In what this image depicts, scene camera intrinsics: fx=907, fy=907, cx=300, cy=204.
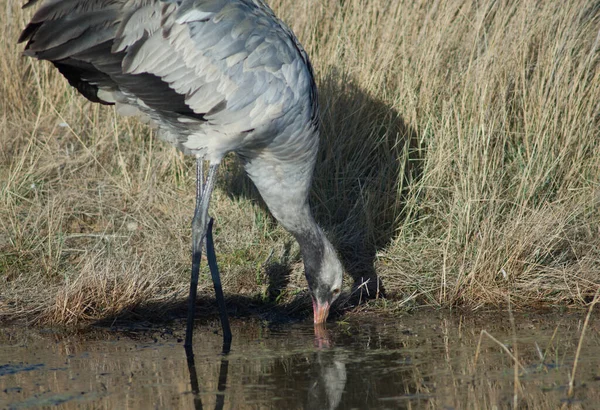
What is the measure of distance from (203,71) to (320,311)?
1.77 metres

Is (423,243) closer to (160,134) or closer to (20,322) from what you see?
(160,134)

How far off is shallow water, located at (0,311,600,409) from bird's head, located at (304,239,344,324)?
0.13 metres

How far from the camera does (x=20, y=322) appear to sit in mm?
6004

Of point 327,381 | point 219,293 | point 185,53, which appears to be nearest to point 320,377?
point 327,381

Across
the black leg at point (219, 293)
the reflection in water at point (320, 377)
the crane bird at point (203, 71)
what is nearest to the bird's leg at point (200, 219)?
the crane bird at point (203, 71)

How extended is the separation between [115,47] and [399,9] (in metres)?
3.04

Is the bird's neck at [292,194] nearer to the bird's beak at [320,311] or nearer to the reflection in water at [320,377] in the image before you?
the bird's beak at [320,311]

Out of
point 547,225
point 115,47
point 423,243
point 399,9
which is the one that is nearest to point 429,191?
point 423,243

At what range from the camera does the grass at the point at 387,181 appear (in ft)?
20.7

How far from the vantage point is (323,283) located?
6.07 m

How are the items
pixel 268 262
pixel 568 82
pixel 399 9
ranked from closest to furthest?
pixel 268 262, pixel 568 82, pixel 399 9

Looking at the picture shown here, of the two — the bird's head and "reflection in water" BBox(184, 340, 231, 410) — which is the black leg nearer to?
"reflection in water" BBox(184, 340, 231, 410)

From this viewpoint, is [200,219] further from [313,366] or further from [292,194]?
[313,366]

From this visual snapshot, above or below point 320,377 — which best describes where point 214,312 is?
above
